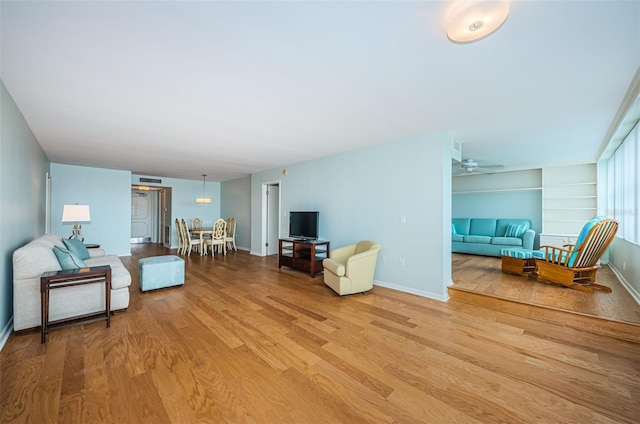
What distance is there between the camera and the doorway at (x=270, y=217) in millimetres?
6941

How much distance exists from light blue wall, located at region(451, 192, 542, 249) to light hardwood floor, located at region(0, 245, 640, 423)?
4.60 metres

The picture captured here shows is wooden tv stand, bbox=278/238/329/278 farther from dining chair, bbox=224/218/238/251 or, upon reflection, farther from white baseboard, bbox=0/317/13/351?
white baseboard, bbox=0/317/13/351

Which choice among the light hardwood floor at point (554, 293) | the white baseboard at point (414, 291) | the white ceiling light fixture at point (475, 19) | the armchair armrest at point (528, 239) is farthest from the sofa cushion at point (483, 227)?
the white ceiling light fixture at point (475, 19)

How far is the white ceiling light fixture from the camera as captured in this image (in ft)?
4.27

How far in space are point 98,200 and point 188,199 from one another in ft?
8.04

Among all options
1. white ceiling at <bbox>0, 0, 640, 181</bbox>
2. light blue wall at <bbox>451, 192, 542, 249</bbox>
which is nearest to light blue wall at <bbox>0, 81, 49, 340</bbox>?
white ceiling at <bbox>0, 0, 640, 181</bbox>

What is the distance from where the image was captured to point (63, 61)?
1.93 metres

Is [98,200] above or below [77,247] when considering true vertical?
Answer: above

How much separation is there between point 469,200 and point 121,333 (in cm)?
816

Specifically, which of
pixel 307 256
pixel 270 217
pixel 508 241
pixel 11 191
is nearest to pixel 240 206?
pixel 270 217

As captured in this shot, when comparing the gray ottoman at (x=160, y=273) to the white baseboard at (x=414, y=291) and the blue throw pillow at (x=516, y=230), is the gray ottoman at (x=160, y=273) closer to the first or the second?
the white baseboard at (x=414, y=291)

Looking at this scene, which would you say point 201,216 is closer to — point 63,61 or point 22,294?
point 22,294

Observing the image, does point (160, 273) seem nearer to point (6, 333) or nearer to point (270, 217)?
point (6, 333)

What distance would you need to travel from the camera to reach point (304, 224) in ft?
17.4
